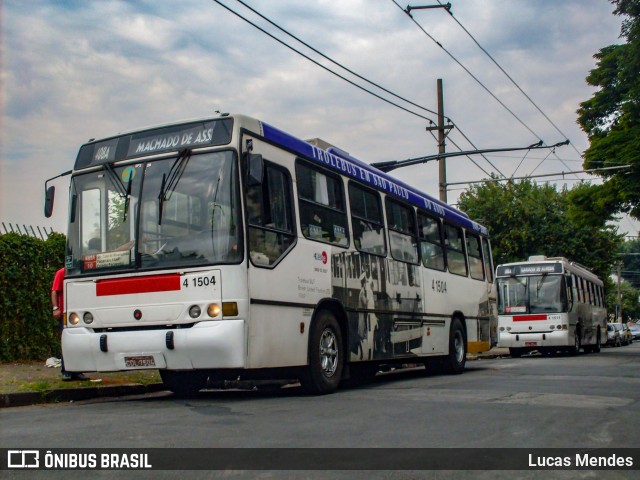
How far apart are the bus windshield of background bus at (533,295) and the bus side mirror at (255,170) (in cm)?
2034

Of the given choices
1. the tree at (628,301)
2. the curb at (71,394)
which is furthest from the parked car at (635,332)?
the curb at (71,394)

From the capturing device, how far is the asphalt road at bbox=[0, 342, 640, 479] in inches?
233

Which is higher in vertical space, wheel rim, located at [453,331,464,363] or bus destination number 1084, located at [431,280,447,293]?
bus destination number 1084, located at [431,280,447,293]

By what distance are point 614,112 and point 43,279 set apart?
78.0ft

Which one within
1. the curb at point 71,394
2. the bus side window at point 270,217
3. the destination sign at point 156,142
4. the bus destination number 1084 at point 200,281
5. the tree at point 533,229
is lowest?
the curb at point 71,394

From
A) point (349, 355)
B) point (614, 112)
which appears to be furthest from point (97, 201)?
point (614, 112)

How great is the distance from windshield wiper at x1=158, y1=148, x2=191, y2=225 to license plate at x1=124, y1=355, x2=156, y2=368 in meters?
1.48

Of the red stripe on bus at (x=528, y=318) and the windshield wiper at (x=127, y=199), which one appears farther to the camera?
the red stripe on bus at (x=528, y=318)

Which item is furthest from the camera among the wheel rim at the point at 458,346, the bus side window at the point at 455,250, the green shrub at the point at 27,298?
the bus side window at the point at 455,250

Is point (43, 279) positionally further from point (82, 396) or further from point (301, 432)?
point (301, 432)

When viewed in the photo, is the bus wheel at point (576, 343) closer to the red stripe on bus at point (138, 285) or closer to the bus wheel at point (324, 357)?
the bus wheel at point (324, 357)

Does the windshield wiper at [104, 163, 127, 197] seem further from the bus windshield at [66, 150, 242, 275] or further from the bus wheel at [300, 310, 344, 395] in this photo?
the bus wheel at [300, 310, 344, 395]

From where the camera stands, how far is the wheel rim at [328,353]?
10.2 meters

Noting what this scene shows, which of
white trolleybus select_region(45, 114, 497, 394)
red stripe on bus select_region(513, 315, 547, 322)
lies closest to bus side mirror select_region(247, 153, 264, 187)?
white trolleybus select_region(45, 114, 497, 394)
